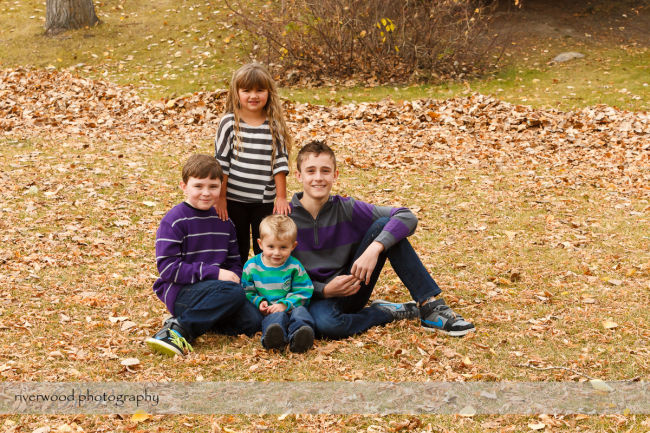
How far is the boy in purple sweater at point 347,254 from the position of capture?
13.2 feet

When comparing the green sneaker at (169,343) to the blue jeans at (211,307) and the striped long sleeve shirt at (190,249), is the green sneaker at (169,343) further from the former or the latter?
the striped long sleeve shirt at (190,249)

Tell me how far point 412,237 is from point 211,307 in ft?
9.67

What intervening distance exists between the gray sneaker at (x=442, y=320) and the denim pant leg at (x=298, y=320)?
762mm

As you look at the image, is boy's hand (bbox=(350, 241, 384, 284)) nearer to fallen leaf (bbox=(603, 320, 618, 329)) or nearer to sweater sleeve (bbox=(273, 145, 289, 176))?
sweater sleeve (bbox=(273, 145, 289, 176))

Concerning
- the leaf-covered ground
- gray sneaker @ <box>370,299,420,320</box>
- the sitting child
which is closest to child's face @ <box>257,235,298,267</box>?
the sitting child

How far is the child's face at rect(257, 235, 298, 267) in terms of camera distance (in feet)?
12.8

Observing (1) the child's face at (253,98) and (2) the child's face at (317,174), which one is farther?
(1) the child's face at (253,98)

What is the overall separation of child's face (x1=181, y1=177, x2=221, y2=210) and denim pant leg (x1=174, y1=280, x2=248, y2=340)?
491 mm

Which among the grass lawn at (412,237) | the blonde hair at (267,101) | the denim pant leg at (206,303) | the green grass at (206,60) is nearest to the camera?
the grass lawn at (412,237)

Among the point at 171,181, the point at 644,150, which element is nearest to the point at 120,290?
the point at 171,181

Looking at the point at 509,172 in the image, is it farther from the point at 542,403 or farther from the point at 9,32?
the point at 9,32

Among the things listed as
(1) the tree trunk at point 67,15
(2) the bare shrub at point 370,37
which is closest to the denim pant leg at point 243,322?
(2) the bare shrub at point 370,37

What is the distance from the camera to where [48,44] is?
14398 millimetres

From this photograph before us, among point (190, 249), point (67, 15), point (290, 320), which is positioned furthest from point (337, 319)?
point (67, 15)
